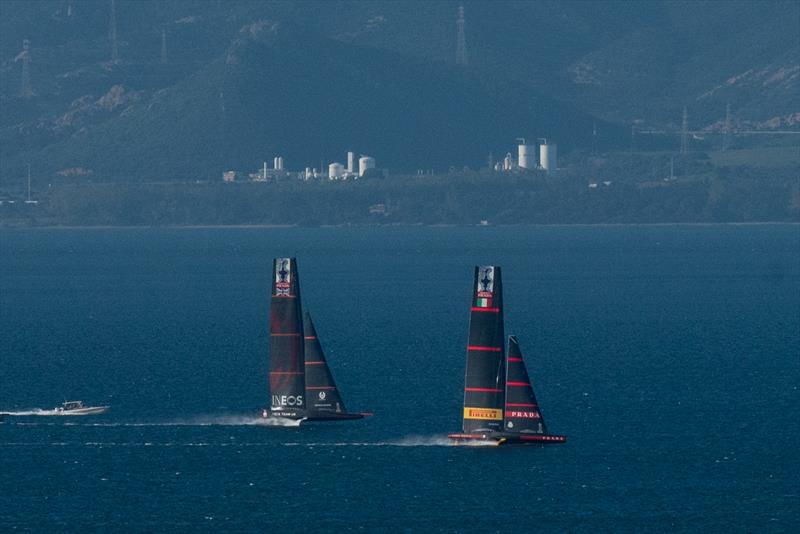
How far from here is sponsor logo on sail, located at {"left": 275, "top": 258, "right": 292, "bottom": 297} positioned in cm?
11938

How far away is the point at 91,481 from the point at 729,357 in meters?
69.0

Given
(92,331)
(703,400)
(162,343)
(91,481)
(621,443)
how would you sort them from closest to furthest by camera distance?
(91,481) → (621,443) → (703,400) → (162,343) → (92,331)

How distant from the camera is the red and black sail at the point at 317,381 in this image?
4781 inches

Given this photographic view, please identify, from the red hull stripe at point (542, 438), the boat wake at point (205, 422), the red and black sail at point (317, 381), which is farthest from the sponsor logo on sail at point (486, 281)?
the boat wake at point (205, 422)

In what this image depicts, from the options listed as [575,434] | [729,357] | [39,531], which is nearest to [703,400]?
[575,434]

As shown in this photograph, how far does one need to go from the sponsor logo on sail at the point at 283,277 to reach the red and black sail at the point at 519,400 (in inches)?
559

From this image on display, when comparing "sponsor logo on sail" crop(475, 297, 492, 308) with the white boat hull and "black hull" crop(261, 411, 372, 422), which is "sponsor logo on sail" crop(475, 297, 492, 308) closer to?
"black hull" crop(261, 411, 372, 422)

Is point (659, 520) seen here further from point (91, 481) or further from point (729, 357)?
point (729, 357)

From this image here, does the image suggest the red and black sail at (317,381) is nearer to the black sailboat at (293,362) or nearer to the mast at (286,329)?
the black sailboat at (293,362)

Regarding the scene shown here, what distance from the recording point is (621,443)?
117812 mm

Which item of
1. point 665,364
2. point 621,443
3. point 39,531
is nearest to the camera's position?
point 39,531

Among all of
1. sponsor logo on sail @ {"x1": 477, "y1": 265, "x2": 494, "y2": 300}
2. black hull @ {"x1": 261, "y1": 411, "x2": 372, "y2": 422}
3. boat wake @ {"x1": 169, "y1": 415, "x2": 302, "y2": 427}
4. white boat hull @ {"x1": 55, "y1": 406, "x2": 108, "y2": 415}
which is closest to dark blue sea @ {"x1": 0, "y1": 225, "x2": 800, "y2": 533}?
boat wake @ {"x1": 169, "y1": 415, "x2": 302, "y2": 427}

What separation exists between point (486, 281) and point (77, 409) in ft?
104

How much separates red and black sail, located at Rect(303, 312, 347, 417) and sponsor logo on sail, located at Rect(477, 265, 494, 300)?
14751 mm
